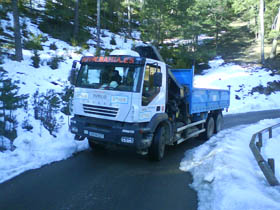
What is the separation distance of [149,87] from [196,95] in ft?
9.87

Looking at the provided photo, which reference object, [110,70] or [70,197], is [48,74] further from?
[70,197]

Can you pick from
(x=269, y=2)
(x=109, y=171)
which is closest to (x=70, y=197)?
(x=109, y=171)

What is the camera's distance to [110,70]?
6137 mm

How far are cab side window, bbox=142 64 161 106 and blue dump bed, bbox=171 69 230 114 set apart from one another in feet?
6.79

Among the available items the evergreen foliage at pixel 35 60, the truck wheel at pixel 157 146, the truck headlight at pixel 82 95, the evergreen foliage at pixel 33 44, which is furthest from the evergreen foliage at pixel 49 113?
the evergreen foliage at pixel 33 44

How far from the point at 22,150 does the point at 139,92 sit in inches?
132

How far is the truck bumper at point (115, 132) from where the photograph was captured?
5676mm

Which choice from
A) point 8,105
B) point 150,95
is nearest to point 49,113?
point 8,105

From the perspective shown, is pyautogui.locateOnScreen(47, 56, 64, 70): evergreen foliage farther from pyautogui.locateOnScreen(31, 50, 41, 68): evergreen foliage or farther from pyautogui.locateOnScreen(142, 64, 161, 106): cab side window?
pyautogui.locateOnScreen(142, 64, 161, 106): cab side window

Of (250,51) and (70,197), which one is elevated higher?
(250,51)

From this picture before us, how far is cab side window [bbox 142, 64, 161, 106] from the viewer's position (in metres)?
5.96

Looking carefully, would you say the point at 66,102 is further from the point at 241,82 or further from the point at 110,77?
the point at 241,82

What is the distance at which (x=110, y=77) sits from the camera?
6109 mm

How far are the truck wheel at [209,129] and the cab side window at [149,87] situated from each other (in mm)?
4502
